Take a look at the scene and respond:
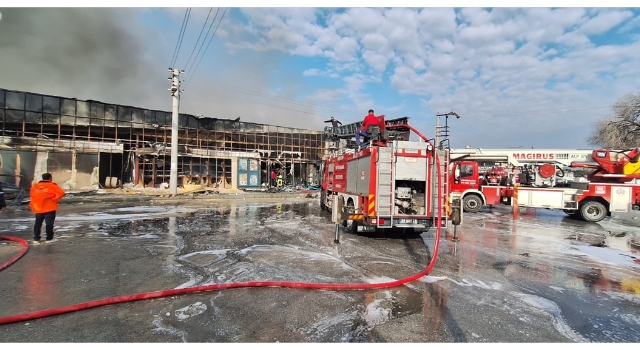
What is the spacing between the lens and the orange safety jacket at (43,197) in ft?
23.1

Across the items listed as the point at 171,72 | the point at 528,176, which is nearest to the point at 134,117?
the point at 171,72

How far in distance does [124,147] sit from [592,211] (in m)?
27.1

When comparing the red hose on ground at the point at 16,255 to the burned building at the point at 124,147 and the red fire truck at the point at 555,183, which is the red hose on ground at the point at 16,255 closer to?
the burned building at the point at 124,147

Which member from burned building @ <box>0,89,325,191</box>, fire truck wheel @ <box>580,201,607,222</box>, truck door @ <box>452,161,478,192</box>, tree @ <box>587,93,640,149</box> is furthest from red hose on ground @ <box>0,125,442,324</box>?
tree @ <box>587,93,640,149</box>

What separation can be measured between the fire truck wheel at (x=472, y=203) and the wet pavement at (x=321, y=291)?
19.1 ft

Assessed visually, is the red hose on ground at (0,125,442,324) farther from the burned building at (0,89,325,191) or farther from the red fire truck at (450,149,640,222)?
the burned building at (0,89,325,191)

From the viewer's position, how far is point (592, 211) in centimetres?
1312

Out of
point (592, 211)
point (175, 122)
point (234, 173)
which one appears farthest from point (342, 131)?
point (592, 211)

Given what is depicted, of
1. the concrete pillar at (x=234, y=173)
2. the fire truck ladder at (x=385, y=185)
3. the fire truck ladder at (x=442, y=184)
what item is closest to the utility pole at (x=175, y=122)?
the concrete pillar at (x=234, y=173)

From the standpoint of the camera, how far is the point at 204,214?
504 inches

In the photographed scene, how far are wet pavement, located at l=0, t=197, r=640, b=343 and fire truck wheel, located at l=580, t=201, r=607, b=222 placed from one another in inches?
175

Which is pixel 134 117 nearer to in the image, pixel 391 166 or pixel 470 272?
pixel 391 166
